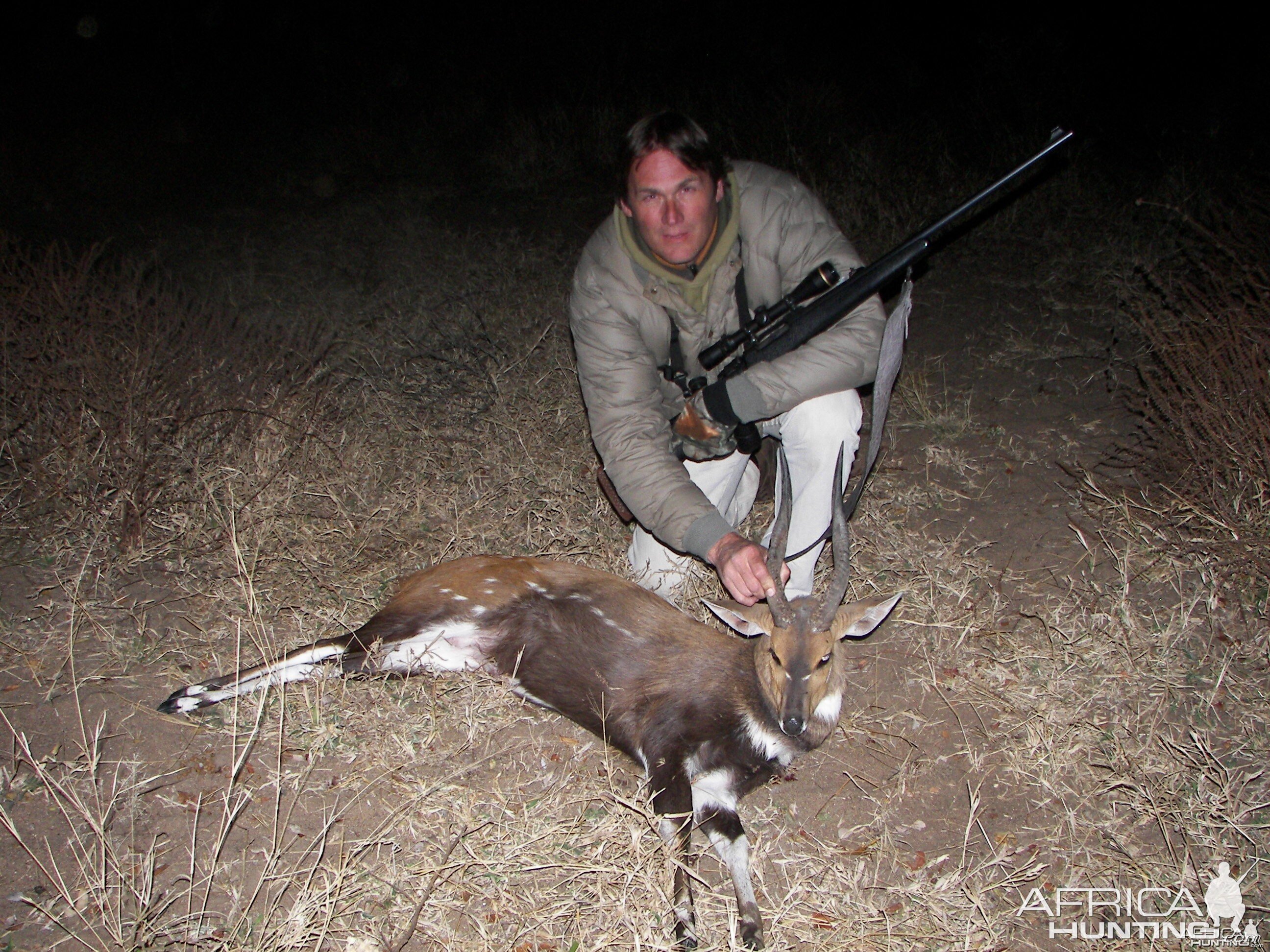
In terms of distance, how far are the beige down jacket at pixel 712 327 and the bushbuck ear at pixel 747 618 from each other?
444 mm

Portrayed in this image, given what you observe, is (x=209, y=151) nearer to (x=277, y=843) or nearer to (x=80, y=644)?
(x=80, y=644)

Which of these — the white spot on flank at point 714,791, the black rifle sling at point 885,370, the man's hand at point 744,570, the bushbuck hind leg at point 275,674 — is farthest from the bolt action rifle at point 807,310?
the bushbuck hind leg at point 275,674

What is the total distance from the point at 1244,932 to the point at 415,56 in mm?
16052

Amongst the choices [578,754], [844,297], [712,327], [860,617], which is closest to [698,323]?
[712,327]

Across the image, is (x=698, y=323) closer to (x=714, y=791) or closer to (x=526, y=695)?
(x=526, y=695)

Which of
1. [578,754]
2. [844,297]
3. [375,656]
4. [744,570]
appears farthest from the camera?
[844,297]

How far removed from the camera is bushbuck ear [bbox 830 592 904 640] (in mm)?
3213

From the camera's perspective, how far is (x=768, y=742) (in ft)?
10.7

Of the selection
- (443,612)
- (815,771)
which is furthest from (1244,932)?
(443,612)

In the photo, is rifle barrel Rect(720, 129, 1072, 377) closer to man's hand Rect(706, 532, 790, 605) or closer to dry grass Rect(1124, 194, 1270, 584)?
man's hand Rect(706, 532, 790, 605)

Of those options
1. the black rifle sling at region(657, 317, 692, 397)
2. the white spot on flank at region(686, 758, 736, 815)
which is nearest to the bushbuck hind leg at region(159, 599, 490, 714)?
the white spot on flank at region(686, 758, 736, 815)

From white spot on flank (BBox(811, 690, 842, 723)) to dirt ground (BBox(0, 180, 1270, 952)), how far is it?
16 centimetres

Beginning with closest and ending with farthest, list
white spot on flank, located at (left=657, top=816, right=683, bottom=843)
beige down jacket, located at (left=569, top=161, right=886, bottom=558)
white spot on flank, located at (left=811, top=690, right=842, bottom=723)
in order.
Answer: white spot on flank, located at (left=657, top=816, right=683, bottom=843), white spot on flank, located at (left=811, top=690, right=842, bottom=723), beige down jacket, located at (left=569, top=161, right=886, bottom=558)

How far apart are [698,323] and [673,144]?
0.74 m
